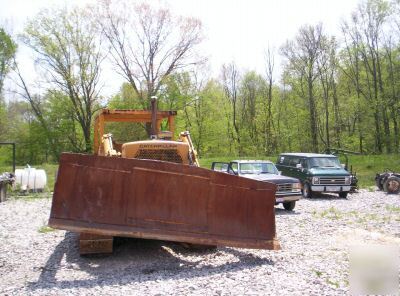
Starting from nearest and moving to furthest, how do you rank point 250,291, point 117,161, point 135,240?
1. point 250,291
2. point 117,161
3. point 135,240

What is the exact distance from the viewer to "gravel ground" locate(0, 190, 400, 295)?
5734 mm

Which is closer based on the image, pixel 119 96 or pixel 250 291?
pixel 250 291

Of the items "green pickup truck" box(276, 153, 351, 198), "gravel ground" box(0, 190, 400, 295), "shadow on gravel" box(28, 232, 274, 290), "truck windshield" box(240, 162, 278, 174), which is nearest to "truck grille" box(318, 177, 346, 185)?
"green pickup truck" box(276, 153, 351, 198)

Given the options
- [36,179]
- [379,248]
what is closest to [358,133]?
[36,179]

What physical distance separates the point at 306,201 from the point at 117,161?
1261 cm

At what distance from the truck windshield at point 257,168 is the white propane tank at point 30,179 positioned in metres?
11.0

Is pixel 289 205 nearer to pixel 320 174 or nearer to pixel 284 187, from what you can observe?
pixel 284 187

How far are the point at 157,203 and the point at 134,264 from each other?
1188 mm

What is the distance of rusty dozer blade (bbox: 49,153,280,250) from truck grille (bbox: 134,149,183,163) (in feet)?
5.28

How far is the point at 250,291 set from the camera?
219 inches

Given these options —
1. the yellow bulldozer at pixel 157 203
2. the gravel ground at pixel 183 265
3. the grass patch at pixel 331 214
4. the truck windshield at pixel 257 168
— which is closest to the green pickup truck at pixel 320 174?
the truck windshield at pixel 257 168

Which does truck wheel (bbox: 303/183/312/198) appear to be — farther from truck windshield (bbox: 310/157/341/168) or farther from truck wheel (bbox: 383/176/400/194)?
truck wheel (bbox: 383/176/400/194)

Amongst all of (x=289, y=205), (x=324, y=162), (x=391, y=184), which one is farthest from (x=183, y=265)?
(x=391, y=184)

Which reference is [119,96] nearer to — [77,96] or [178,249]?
[77,96]
